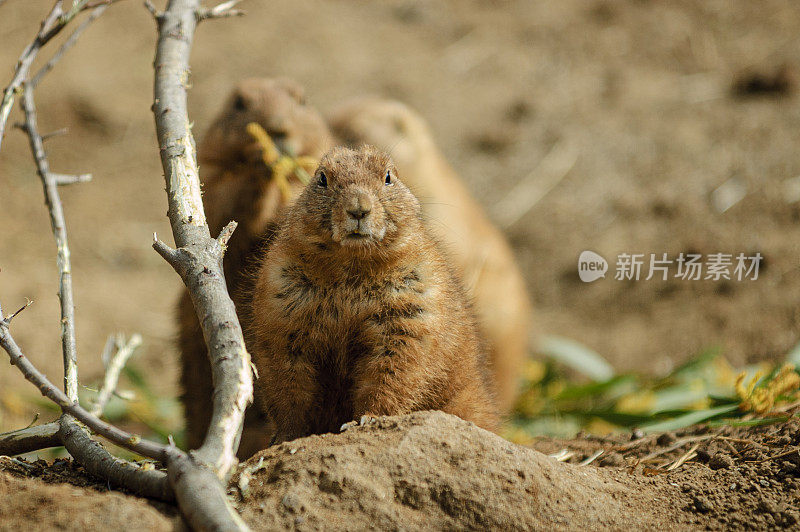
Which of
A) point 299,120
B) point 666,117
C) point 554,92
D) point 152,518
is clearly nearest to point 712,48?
point 666,117

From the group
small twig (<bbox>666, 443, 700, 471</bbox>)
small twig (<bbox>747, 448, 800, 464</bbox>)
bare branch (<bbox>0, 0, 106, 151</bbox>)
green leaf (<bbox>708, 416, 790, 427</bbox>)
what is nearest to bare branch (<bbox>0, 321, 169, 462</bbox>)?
bare branch (<bbox>0, 0, 106, 151</bbox>)

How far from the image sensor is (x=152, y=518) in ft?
6.61

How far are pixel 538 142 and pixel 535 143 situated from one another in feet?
0.13

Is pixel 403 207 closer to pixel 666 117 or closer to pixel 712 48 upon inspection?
pixel 666 117

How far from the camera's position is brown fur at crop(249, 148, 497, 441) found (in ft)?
9.97

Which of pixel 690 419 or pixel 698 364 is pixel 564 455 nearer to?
pixel 690 419

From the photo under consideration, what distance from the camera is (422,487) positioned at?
239 cm

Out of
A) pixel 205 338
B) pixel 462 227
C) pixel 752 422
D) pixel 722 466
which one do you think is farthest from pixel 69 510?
pixel 462 227

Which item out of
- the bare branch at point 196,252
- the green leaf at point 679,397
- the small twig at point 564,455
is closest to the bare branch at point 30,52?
the bare branch at point 196,252

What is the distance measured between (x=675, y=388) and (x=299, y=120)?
3.37 metres

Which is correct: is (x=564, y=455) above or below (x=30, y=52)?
below

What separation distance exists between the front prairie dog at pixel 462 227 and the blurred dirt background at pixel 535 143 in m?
1.31

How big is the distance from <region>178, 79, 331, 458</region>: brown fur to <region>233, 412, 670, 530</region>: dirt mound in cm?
185

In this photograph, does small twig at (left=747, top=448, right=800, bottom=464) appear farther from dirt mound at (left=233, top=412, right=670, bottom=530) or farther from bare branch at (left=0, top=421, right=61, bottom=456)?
bare branch at (left=0, top=421, right=61, bottom=456)
